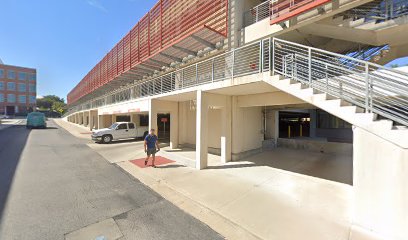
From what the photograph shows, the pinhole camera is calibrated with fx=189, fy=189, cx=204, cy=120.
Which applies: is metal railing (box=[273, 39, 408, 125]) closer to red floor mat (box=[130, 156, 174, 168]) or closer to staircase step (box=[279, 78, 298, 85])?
staircase step (box=[279, 78, 298, 85])

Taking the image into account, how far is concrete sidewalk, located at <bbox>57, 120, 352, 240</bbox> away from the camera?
13.0ft

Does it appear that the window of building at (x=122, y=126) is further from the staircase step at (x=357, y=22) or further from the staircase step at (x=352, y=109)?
the staircase step at (x=357, y=22)

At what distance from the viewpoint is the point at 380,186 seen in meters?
3.65

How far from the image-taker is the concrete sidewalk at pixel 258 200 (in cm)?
398

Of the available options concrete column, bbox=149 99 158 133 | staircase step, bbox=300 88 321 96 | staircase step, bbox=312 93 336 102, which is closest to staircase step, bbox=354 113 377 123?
staircase step, bbox=312 93 336 102

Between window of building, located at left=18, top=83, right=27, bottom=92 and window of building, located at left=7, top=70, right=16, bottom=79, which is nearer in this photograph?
window of building, located at left=7, top=70, right=16, bottom=79

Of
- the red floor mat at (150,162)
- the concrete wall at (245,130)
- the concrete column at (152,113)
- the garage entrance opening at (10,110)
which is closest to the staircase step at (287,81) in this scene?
the concrete wall at (245,130)

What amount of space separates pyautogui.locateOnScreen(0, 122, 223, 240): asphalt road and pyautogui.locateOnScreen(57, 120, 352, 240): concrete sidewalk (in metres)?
0.47

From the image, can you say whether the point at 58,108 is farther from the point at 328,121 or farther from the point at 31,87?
the point at 328,121

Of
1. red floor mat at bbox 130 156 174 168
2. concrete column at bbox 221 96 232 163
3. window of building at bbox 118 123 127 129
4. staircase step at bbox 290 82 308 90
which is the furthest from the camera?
window of building at bbox 118 123 127 129

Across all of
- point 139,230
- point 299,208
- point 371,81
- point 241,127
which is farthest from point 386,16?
point 139,230

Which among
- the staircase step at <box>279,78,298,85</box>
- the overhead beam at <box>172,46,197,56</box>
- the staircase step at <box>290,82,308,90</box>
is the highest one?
the overhead beam at <box>172,46,197,56</box>

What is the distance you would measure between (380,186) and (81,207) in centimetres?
673

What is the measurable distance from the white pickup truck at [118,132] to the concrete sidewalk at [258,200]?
9291 millimetres
